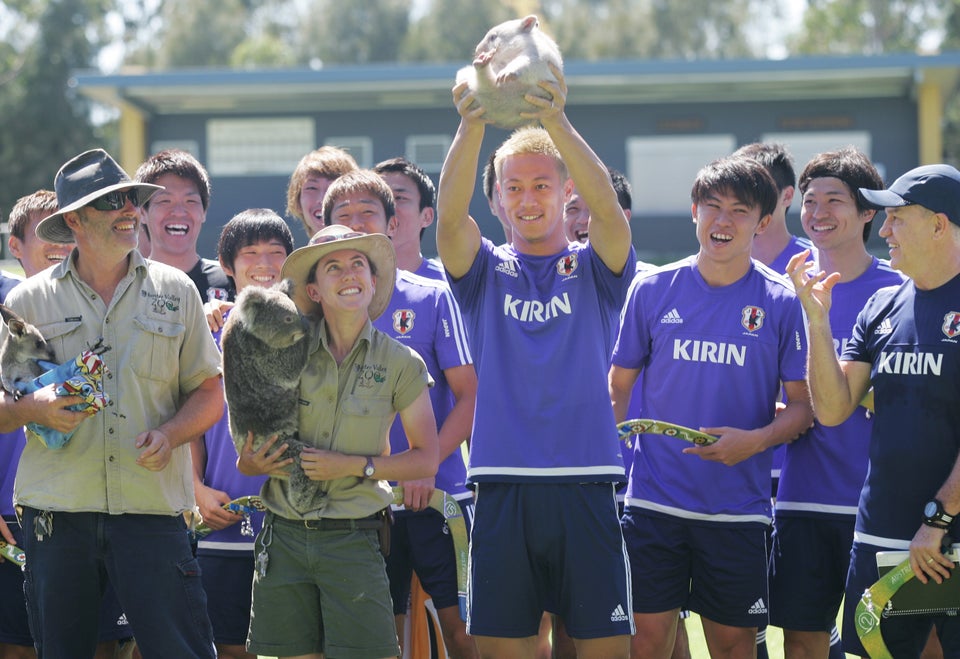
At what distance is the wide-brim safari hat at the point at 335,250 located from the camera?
175 inches

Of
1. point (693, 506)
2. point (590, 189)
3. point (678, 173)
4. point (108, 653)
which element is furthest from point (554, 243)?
point (678, 173)

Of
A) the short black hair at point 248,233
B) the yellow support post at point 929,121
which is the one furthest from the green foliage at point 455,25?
the short black hair at point 248,233

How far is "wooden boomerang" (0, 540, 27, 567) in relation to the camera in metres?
4.98

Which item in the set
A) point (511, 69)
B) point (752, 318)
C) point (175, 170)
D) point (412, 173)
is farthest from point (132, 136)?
point (511, 69)

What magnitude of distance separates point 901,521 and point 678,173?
21.8 meters

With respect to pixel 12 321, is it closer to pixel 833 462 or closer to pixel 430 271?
pixel 430 271

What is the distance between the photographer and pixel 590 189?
424cm

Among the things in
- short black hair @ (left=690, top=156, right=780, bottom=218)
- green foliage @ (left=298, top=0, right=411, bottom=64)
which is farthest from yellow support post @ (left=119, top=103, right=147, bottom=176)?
green foliage @ (left=298, top=0, right=411, bottom=64)

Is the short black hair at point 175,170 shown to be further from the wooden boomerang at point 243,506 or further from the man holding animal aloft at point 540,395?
the man holding animal aloft at point 540,395

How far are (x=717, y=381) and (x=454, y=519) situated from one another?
1311 mm

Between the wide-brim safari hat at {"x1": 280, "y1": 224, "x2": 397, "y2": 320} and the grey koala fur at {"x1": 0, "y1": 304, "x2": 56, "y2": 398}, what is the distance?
0.96 m

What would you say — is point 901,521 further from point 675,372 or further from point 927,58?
point 927,58

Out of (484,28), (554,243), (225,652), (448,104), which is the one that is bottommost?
(225,652)

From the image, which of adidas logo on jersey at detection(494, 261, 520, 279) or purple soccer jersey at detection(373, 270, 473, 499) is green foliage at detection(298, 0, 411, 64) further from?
adidas logo on jersey at detection(494, 261, 520, 279)
